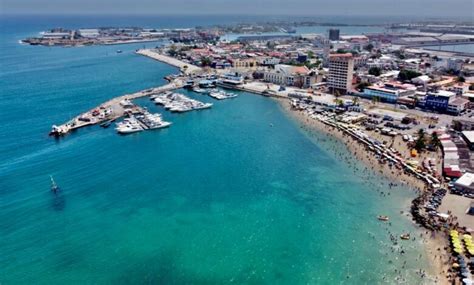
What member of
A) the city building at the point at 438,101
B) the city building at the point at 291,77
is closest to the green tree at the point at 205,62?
the city building at the point at 291,77

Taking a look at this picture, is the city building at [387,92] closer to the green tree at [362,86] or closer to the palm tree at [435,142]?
the green tree at [362,86]

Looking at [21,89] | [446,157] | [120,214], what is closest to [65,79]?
[21,89]

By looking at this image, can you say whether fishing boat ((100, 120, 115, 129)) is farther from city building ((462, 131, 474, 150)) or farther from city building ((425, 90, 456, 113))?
city building ((425, 90, 456, 113))

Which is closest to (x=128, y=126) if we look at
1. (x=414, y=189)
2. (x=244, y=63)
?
(x=414, y=189)

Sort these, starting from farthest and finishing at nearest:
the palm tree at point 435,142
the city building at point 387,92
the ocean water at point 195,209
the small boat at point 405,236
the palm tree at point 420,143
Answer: the city building at point 387,92
the palm tree at point 435,142
the palm tree at point 420,143
the small boat at point 405,236
the ocean water at point 195,209

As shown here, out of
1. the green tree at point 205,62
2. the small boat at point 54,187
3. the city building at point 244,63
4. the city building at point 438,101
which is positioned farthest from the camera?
the green tree at point 205,62

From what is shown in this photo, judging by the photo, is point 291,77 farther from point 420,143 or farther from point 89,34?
point 89,34
